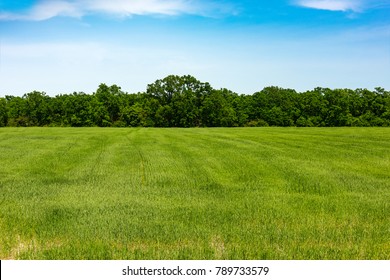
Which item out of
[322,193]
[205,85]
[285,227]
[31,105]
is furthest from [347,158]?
[31,105]

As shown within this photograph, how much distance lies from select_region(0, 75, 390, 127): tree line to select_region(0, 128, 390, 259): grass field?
9286 cm

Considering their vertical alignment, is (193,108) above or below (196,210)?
above

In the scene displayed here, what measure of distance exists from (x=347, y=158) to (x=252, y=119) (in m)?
102

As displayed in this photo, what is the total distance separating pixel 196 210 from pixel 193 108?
10081cm

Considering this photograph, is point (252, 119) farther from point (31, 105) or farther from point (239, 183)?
point (239, 183)

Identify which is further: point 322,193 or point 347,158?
point 347,158

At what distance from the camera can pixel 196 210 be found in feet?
32.6

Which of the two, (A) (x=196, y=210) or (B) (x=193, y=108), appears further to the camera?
(B) (x=193, y=108)

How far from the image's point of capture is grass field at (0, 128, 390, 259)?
7.40 metres

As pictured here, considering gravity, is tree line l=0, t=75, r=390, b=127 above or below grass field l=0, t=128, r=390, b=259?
above

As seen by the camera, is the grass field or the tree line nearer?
the grass field

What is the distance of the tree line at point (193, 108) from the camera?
110938mm

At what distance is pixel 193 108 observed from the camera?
110250 millimetres
